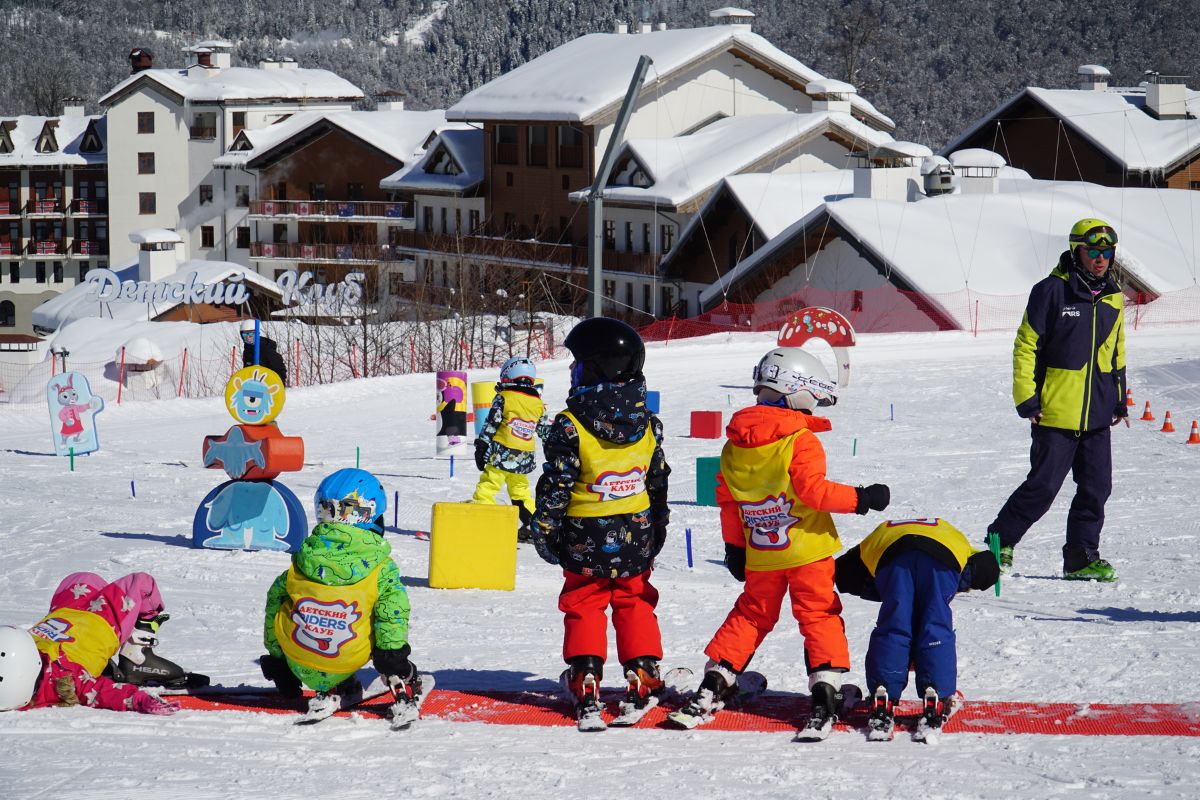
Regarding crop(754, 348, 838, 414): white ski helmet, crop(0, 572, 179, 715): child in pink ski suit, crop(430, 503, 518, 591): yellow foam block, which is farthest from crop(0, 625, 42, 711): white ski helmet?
crop(430, 503, 518, 591): yellow foam block

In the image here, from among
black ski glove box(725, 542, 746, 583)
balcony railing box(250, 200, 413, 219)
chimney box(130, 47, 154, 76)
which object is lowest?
black ski glove box(725, 542, 746, 583)

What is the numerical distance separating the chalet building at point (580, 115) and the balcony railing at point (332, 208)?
553 centimetres

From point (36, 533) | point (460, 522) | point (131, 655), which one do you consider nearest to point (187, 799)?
point (131, 655)

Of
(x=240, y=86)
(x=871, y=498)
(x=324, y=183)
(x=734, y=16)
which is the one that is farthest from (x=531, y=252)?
(x=871, y=498)

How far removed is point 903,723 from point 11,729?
11.8 feet

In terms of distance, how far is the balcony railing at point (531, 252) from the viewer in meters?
46.6

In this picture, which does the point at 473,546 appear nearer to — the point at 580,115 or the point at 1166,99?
the point at 580,115

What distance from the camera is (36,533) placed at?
12578mm

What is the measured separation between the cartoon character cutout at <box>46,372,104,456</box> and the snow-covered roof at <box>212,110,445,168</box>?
48.8m

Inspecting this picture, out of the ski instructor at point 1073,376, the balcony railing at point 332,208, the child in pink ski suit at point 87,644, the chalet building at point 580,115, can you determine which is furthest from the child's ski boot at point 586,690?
the balcony railing at point 332,208

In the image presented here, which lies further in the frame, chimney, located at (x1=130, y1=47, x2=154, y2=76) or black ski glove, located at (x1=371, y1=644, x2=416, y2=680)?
chimney, located at (x1=130, y1=47, x2=154, y2=76)

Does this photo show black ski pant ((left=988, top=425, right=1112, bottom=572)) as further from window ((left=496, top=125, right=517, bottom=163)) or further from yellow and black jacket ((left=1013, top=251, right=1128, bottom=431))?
window ((left=496, top=125, right=517, bottom=163))

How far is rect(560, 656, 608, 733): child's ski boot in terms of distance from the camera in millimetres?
6496

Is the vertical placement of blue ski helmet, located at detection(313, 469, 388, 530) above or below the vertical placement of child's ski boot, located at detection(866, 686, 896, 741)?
above
